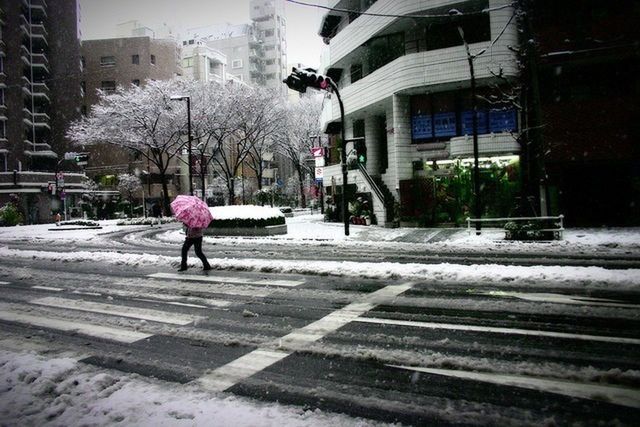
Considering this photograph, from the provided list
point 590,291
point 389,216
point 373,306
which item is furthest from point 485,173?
point 373,306

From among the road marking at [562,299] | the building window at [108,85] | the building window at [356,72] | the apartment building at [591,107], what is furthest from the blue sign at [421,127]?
the building window at [108,85]

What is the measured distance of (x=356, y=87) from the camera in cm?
2608

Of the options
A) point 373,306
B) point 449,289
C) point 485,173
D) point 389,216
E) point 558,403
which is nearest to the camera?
point 558,403

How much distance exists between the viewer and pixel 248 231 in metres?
21.0

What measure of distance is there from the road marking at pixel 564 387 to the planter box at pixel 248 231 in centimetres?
1738

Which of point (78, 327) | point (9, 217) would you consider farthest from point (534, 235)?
point (9, 217)

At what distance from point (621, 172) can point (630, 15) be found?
6.73 metres

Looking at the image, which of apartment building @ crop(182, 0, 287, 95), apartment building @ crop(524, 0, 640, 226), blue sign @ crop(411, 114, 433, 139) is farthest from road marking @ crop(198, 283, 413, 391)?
apartment building @ crop(182, 0, 287, 95)

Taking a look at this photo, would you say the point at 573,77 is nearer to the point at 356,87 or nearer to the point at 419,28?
the point at 419,28

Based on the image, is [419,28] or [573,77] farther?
[419,28]

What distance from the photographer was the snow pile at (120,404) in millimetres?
2992

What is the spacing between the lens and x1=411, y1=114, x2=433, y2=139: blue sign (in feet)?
74.6

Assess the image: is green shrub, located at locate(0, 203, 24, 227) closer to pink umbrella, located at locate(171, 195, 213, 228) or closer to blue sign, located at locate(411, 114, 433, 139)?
blue sign, located at locate(411, 114, 433, 139)

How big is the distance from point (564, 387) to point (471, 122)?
805 inches
